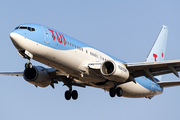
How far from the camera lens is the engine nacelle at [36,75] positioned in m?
32.0

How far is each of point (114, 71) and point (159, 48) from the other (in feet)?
56.0

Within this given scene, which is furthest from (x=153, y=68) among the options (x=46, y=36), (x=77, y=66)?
(x=46, y=36)

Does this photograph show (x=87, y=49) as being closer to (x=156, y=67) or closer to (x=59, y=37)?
(x=59, y=37)

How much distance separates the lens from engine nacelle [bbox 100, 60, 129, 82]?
28.5 m

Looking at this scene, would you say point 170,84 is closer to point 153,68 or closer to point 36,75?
point 153,68

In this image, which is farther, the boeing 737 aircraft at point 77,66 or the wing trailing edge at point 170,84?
the wing trailing edge at point 170,84

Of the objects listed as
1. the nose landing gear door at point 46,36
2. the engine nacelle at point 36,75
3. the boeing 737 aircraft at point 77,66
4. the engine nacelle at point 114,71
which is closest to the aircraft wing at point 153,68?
the boeing 737 aircraft at point 77,66

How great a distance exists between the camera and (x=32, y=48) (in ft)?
82.1

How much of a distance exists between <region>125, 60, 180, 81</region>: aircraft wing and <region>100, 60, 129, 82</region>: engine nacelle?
1313mm

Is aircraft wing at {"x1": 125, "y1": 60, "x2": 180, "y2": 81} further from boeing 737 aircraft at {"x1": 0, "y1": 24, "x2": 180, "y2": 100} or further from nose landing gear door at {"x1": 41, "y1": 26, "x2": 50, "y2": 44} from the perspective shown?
nose landing gear door at {"x1": 41, "y1": 26, "x2": 50, "y2": 44}

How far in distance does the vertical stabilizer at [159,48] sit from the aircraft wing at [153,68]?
8.98 metres

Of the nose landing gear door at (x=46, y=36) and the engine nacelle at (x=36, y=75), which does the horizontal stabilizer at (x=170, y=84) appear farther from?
the nose landing gear door at (x=46, y=36)

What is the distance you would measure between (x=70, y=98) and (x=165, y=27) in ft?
65.6

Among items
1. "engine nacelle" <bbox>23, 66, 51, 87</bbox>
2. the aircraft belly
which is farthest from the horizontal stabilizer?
"engine nacelle" <bbox>23, 66, 51, 87</bbox>
